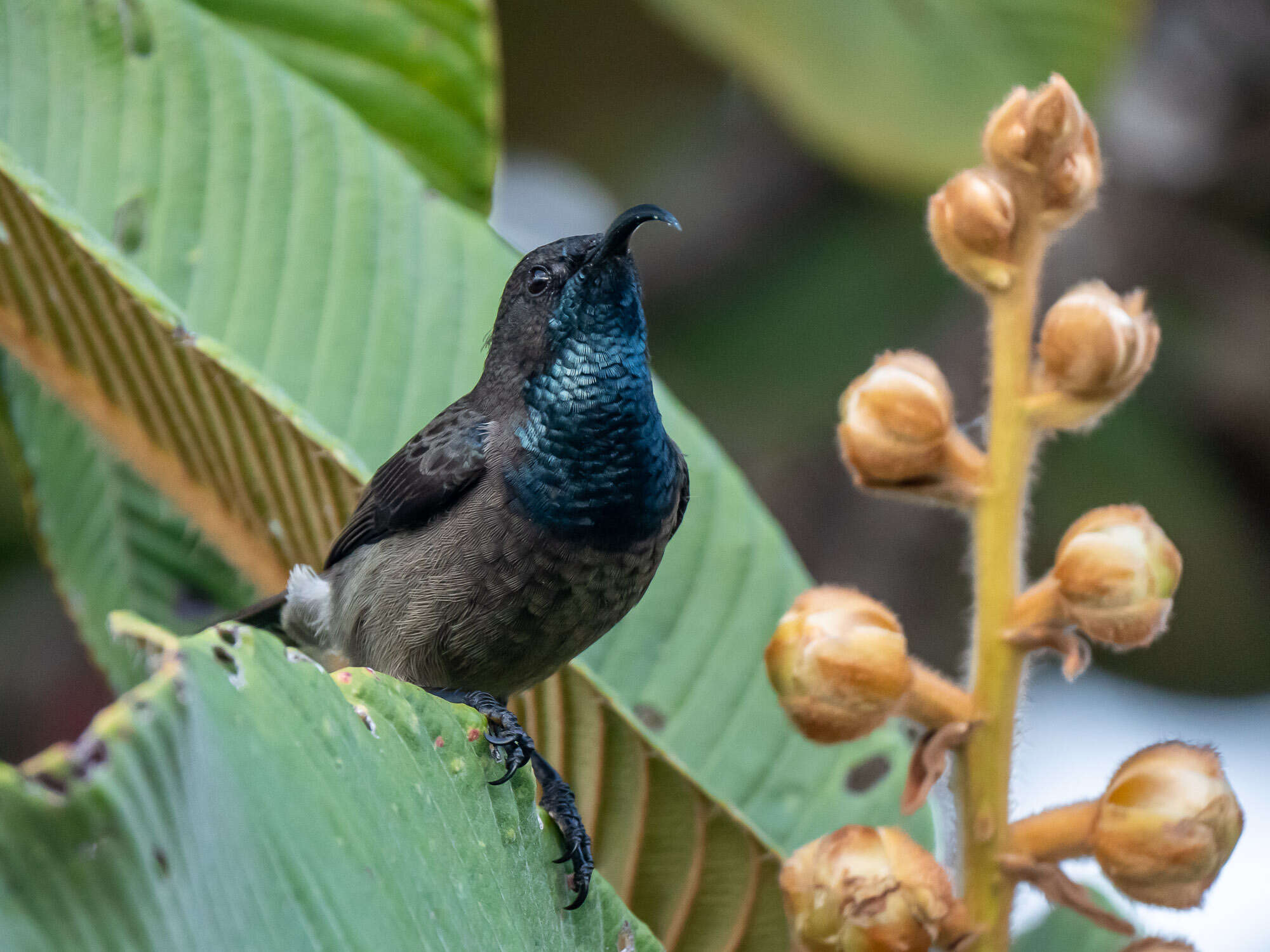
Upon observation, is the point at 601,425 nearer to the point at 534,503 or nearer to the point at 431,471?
the point at 534,503

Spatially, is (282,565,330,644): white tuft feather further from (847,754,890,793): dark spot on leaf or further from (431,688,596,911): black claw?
(847,754,890,793): dark spot on leaf

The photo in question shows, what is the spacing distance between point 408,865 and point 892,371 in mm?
664

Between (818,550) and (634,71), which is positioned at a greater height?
(634,71)

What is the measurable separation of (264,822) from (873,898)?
580 mm

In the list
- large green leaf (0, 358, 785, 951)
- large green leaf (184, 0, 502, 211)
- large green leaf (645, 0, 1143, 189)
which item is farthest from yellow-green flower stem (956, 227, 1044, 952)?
large green leaf (645, 0, 1143, 189)

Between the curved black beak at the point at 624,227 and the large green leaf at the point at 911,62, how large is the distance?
1461mm

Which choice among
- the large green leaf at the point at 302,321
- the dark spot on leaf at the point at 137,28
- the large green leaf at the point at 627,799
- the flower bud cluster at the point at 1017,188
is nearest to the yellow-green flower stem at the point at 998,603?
the flower bud cluster at the point at 1017,188

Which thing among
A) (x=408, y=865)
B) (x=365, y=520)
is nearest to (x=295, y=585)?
(x=365, y=520)

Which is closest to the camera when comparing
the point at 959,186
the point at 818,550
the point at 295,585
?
the point at 959,186

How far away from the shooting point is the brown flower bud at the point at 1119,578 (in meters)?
1.25

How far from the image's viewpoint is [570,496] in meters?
1.66

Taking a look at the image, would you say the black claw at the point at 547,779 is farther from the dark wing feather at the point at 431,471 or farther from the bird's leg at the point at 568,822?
the dark wing feather at the point at 431,471

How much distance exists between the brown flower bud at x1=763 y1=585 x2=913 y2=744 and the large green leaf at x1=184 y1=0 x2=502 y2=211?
1.15m

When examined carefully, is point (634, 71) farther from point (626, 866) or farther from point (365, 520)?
point (626, 866)
